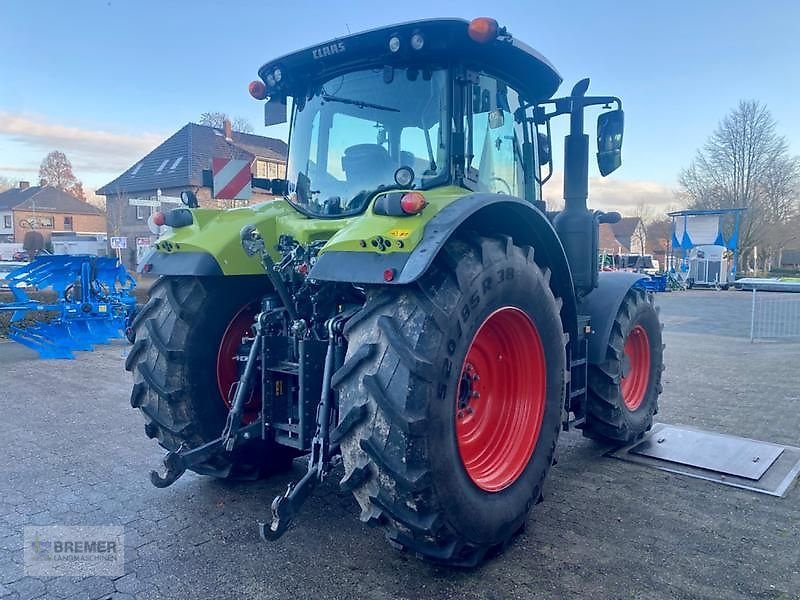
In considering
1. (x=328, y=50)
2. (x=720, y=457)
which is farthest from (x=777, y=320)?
(x=328, y=50)

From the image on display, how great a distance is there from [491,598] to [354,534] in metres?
0.87

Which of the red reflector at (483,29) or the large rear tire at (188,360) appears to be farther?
the large rear tire at (188,360)

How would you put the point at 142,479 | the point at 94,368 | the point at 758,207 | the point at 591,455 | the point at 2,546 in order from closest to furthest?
the point at 2,546
the point at 142,479
the point at 591,455
the point at 94,368
the point at 758,207

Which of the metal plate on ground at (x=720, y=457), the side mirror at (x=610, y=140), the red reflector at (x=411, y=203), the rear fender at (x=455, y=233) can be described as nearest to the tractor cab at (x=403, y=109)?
the rear fender at (x=455, y=233)

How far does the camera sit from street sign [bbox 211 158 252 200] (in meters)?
5.04

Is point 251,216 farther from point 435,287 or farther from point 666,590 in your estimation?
point 666,590

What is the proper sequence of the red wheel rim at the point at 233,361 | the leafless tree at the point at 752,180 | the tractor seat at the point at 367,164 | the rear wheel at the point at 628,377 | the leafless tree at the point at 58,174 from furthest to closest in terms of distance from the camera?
1. the leafless tree at the point at 58,174
2. the leafless tree at the point at 752,180
3. the rear wheel at the point at 628,377
4. the red wheel rim at the point at 233,361
5. the tractor seat at the point at 367,164

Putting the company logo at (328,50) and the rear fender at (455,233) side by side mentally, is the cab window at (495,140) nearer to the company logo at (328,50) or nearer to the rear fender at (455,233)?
the rear fender at (455,233)

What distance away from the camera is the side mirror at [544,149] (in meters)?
4.32

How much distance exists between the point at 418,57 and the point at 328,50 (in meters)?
0.53

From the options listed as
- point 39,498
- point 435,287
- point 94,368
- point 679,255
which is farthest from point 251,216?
point 679,255

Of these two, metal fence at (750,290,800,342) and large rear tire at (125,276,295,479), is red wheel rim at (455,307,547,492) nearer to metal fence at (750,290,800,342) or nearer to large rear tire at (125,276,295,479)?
large rear tire at (125,276,295,479)

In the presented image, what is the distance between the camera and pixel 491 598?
8.52 feet

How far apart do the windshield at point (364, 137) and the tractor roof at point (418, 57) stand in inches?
2.8
